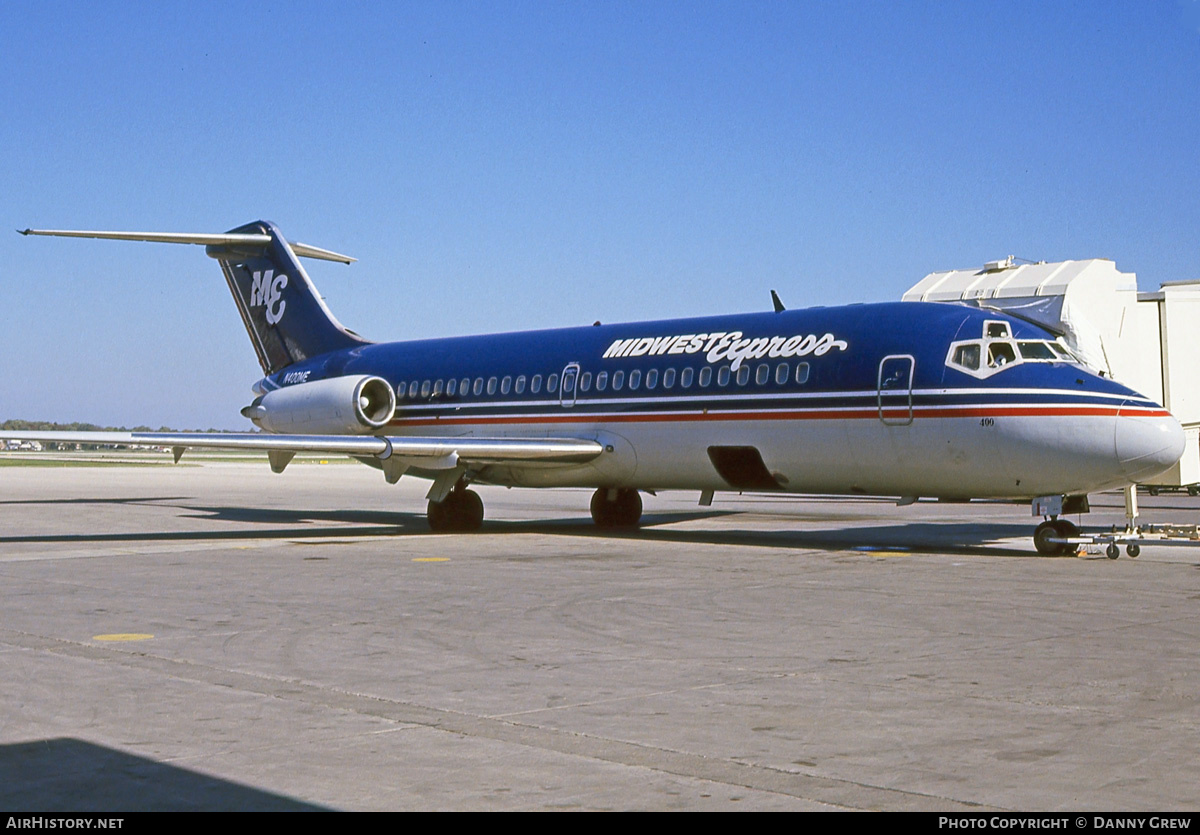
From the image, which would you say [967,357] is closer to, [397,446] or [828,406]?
[828,406]

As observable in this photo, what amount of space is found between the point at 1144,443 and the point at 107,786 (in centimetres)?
1316

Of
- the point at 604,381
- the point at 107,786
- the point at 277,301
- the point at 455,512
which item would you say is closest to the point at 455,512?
the point at 455,512

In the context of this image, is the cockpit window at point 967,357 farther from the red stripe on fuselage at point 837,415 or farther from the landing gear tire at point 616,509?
the landing gear tire at point 616,509

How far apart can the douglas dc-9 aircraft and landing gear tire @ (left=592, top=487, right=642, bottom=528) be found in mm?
40

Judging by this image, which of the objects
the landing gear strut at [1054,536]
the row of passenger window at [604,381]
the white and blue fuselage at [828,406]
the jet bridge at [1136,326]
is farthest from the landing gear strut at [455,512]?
the landing gear strut at [1054,536]

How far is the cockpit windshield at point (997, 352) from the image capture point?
16328 millimetres

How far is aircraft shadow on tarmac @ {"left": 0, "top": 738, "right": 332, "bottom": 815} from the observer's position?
507 cm

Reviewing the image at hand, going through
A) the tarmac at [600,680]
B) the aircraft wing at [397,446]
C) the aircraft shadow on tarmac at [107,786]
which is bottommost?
the aircraft shadow on tarmac at [107,786]

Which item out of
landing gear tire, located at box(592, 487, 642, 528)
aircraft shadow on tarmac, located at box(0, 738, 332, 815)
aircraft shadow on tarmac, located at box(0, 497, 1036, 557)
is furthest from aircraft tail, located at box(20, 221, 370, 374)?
aircraft shadow on tarmac, located at box(0, 738, 332, 815)

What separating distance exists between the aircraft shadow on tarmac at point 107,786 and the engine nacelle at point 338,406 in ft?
58.8

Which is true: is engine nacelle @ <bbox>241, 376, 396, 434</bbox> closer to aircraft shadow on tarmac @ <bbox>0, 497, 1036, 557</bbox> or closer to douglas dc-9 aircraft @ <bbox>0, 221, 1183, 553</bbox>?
douglas dc-9 aircraft @ <bbox>0, 221, 1183, 553</bbox>
